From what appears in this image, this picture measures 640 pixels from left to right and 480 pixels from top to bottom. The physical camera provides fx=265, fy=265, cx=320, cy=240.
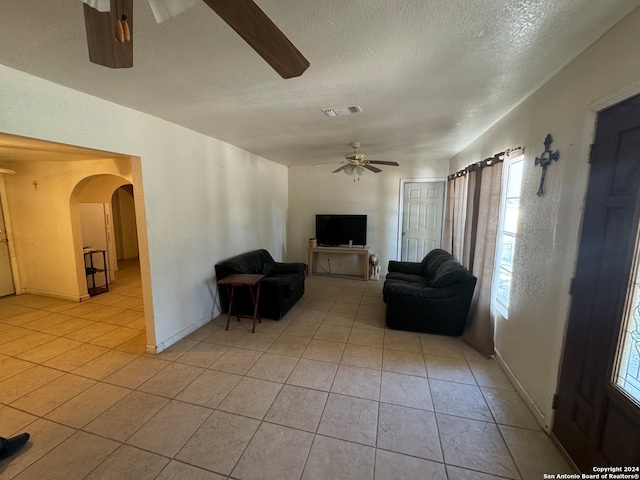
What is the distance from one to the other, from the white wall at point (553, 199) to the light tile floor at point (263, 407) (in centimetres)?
41

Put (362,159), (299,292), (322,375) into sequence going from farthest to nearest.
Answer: (299,292)
(362,159)
(322,375)

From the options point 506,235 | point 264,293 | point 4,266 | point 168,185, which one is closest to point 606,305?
point 506,235

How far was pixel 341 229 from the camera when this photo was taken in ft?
18.4

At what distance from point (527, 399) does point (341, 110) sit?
9.28 feet

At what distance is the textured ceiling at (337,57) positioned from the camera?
1.21 meters

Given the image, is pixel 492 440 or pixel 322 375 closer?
pixel 492 440

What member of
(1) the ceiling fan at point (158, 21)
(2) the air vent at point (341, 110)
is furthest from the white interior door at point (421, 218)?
(1) the ceiling fan at point (158, 21)

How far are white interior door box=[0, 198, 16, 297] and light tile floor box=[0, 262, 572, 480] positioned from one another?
162 centimetres

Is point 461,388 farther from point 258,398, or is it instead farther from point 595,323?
point 258,398

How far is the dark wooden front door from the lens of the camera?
4.14 ft

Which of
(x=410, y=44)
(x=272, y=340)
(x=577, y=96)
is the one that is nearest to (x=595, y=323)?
(x=577, y=96)

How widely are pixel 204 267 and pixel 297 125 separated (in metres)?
2.10

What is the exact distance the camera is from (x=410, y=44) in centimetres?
145

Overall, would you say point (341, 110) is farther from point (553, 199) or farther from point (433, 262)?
point (433, 262)
